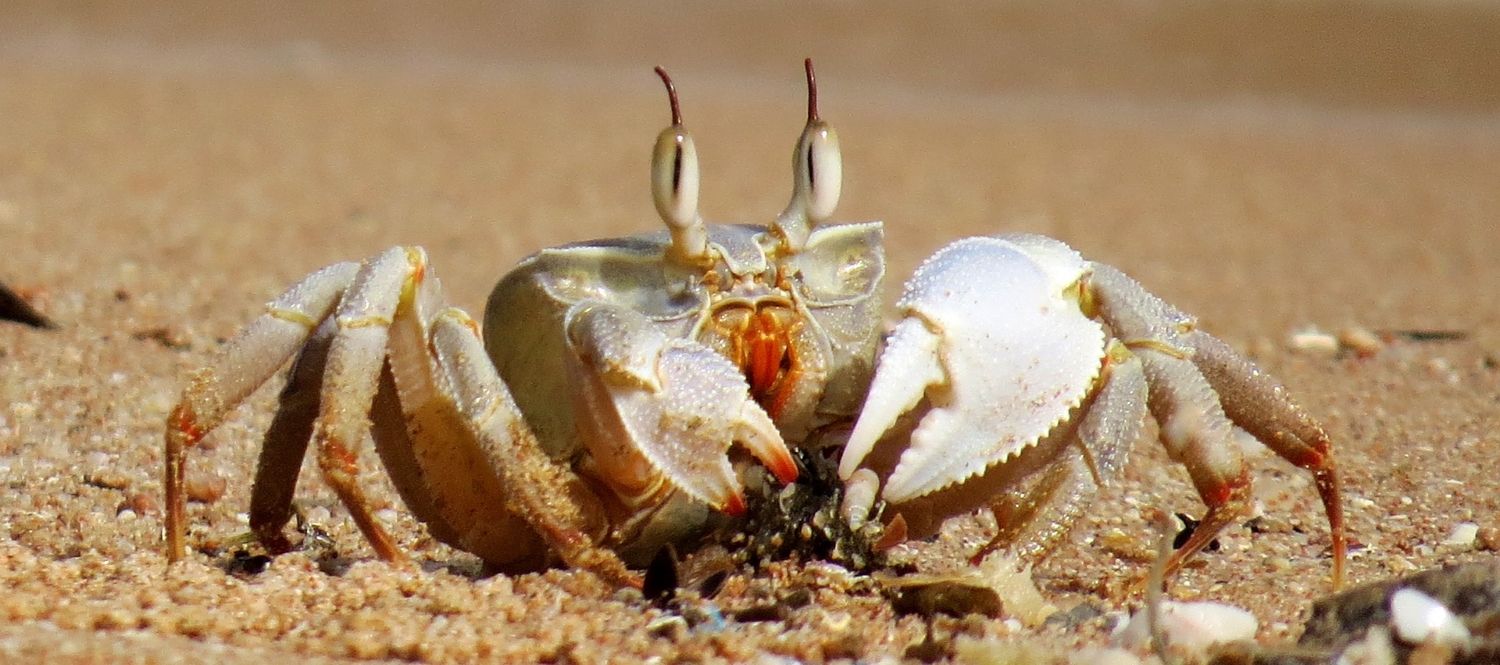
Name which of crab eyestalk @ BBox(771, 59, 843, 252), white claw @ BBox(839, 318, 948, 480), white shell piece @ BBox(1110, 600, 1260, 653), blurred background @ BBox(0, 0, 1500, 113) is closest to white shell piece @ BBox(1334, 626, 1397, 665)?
white shell piece @ BBox(1110, 600, 1260, 653)

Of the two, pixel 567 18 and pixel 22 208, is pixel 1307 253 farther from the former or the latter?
pixel 567 18

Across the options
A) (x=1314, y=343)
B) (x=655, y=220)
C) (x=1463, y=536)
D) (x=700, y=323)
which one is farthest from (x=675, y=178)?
(x=655, y=220)

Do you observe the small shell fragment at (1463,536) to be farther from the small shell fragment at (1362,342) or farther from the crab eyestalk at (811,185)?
the small shell fragment at (1362,342)

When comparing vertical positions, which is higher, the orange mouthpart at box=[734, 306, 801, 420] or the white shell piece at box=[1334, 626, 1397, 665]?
the orange mouthpart at box=[734, 306, 801, 420]

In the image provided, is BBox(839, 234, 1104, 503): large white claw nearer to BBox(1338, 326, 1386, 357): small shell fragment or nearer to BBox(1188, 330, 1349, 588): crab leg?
BBox(1188, 330, 1349, 588): crab leg

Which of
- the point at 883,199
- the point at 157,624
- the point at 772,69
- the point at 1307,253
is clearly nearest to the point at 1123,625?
the point at 157,624
